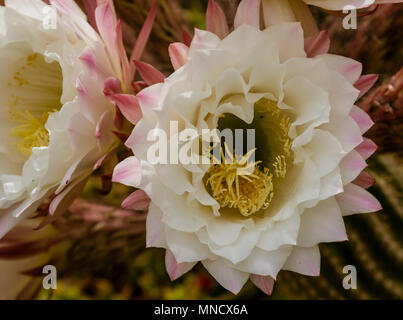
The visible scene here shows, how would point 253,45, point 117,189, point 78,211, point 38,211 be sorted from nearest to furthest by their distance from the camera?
point 253,45, point 38,211, point 78,211, point 117,189

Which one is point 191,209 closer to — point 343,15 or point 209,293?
point 343,15

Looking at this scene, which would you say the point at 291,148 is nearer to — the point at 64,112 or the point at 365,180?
the point at 365,180

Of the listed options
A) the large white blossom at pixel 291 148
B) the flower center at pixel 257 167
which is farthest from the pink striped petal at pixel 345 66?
the flower center at pixel 257 167

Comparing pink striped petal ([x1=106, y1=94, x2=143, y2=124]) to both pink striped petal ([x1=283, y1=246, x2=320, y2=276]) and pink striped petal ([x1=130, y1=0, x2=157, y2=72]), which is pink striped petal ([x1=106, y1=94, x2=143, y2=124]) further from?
pink striped petal ([x1=283, y1=246, x2=320, y2=276])

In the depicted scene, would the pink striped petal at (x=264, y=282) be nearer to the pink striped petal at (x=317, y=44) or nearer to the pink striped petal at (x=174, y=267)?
the pink striped petal at (x=174, y=267)

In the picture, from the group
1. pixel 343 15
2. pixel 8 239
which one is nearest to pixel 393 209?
pixel 343 15

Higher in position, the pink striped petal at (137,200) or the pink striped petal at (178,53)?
the pink striped petal at (178,53)

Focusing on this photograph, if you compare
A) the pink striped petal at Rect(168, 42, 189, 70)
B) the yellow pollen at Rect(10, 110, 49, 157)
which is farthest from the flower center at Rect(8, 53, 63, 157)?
the pink striped petal at Rect(168, 42, 189, 70)
